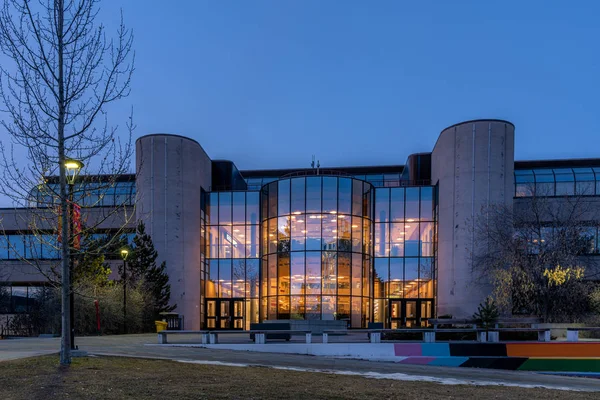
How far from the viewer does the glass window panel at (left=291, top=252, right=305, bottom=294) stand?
32812mm

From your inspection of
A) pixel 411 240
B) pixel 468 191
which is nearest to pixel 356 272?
pixel 411 240

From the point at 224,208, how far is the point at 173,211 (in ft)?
14.4

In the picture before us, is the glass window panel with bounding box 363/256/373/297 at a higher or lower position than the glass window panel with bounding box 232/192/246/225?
lower

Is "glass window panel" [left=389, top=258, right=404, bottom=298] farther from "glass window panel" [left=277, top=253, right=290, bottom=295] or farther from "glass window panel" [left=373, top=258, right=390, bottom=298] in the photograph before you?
"glass window panel" [left=277, top=253, right=290, bottom=295]

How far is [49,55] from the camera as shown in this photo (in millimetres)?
10031

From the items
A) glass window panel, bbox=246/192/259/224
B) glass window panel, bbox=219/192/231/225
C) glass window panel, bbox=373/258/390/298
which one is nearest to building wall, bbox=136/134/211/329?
glass window panel, bbox=219/192/231/225

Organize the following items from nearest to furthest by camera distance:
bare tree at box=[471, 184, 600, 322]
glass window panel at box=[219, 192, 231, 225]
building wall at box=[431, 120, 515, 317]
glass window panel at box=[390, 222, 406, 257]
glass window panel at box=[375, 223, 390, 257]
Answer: bare tree at box=[471, 184, 600, 322]
building wall at box=[431, 120, 515, 317]
glass window panel at box=[390, 222, 406, 257]
glass window panel at box=[375, 223, 390, 257]
glass window panel at box=[219, 192, 231, 225]

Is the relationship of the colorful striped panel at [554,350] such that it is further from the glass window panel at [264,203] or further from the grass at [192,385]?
the glass window panel at [264,203]

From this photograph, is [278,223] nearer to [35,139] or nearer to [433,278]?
[433,278]

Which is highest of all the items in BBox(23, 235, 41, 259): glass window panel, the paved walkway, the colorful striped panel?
BBox(23, 235, 41, 259): glass window panel

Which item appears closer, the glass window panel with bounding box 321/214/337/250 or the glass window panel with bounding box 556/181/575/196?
the glass window panel with bounding box 321/214/337/250

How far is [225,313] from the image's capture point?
36.6 metres

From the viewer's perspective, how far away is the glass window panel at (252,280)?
36.1 meters

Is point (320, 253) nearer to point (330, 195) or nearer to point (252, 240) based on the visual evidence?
point (330, 195)
